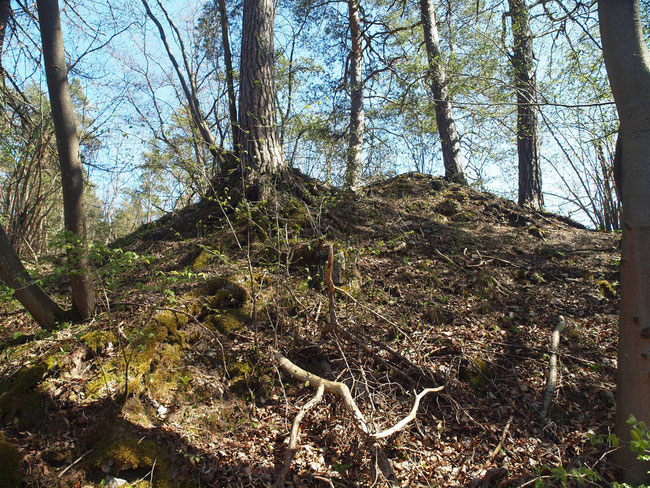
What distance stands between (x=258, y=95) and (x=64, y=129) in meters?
3.23

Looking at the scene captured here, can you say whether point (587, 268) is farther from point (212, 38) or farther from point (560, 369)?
point (212, 38)

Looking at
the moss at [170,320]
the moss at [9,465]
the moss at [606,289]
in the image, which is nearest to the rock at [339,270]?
the moss at [170,320]

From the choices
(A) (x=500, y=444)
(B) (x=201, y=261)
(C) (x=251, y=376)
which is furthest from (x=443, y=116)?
(C) (x=251, y=376)

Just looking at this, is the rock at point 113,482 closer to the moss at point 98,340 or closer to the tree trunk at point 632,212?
the moss at point 98,340

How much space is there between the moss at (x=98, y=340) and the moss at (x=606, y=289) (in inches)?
227

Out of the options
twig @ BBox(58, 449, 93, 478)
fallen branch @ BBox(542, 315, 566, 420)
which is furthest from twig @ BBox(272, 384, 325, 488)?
fallen branch @ BBox(542, 315, 566, 420)

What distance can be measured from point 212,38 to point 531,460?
14.2m

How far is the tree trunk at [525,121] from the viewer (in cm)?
Result: 699

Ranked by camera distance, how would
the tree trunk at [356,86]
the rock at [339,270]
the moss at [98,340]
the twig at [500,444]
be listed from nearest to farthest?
1. the twig at [500,444]
2. the moss at [98,340]
3. the rock at [339,270]
4. the tree trunk at [356,86]

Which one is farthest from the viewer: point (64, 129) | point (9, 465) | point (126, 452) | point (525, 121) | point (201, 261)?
point (525, 121)

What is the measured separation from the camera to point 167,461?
2406 millimetres

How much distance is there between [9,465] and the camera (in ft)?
6.98

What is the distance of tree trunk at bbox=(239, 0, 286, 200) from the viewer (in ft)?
18.3

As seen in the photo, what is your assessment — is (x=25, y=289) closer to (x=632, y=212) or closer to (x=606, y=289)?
(x=632, y=212)
